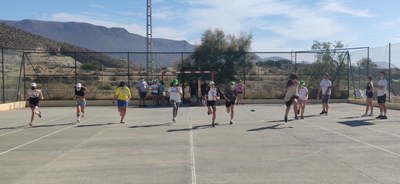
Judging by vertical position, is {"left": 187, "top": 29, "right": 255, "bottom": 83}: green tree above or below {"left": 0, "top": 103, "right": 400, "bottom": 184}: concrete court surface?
above

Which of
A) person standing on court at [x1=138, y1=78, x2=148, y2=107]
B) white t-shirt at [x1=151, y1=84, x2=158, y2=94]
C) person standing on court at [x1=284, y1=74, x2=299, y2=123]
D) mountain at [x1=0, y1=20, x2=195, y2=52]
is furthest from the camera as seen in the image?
mountain at [x1=0, y1=20, x2=195, y2=52]

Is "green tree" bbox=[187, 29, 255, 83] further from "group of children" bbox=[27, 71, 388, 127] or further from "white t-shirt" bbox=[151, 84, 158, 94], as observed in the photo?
"group of children" bbox=[27, 71, 388, 127]

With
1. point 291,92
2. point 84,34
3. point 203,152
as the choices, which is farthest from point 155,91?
point 84,34

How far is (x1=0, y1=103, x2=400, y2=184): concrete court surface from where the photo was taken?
8.41 metres

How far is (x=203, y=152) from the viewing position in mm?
10953

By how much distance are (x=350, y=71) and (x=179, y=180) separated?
2548 cm

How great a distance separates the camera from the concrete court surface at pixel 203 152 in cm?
841

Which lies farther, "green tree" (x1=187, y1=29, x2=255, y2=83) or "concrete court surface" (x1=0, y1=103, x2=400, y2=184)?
"green tree" (x1=187, y1=29, x2=255, y2=83)

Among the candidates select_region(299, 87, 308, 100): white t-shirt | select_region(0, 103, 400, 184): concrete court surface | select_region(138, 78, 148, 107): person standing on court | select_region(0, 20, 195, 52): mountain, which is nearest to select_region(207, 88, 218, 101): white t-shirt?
select_region(0, 103, 400, 184): concrete court surface

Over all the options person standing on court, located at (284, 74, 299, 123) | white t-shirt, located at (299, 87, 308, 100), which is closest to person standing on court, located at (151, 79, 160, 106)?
white t-shirt, located at (299, 87, 308, 100)

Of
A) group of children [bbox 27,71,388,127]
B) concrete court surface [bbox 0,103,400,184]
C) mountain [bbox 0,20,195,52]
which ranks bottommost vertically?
concrete court surface [bbox 0,103,400,184]

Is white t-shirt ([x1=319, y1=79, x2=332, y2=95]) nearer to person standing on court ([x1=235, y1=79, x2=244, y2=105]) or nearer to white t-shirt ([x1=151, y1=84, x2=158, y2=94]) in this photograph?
person standing on court ([x1=235, y1=79, x2=244, y2=105])

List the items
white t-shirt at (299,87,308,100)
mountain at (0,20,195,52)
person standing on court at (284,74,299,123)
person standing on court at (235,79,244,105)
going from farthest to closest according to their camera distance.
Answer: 1. mountain at (0,20,195,52)
2. person standing on court at (235,79,244,105)
3. white t-shirt at (299,87,308,100)
4. person standing on court at (284,74,299,123)

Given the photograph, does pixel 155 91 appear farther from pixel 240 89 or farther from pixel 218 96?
pixel 218 96
